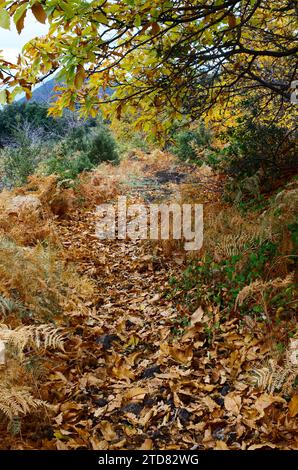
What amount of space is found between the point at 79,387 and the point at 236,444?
1.23 metres

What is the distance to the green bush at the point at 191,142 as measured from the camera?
1121cm

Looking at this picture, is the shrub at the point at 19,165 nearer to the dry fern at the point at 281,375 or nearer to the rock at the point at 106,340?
the rock at the point at 106,340

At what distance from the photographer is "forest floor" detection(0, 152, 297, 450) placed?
A: 228 cm

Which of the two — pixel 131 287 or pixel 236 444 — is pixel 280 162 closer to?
pixel 131 287

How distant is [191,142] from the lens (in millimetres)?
11523

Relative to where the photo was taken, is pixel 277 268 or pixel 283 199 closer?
pixel 277 268

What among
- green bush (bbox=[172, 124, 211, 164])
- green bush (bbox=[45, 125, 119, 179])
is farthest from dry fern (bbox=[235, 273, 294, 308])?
green bush (bbox=[172, 124, 211, 164])

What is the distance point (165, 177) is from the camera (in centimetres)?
1019

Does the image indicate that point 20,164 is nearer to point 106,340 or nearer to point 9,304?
point 9,304

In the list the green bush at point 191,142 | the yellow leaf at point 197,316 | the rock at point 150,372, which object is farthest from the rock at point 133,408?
the green bush at point 191,142

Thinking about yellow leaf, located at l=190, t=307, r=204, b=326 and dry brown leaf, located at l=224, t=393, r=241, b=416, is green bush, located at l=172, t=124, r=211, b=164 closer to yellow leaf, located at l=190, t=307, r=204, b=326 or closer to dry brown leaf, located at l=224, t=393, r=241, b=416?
yellow leaf, located at l=190, t=307, r=204, b=326

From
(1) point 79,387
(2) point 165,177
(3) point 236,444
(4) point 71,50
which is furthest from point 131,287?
(2) point 165,177
